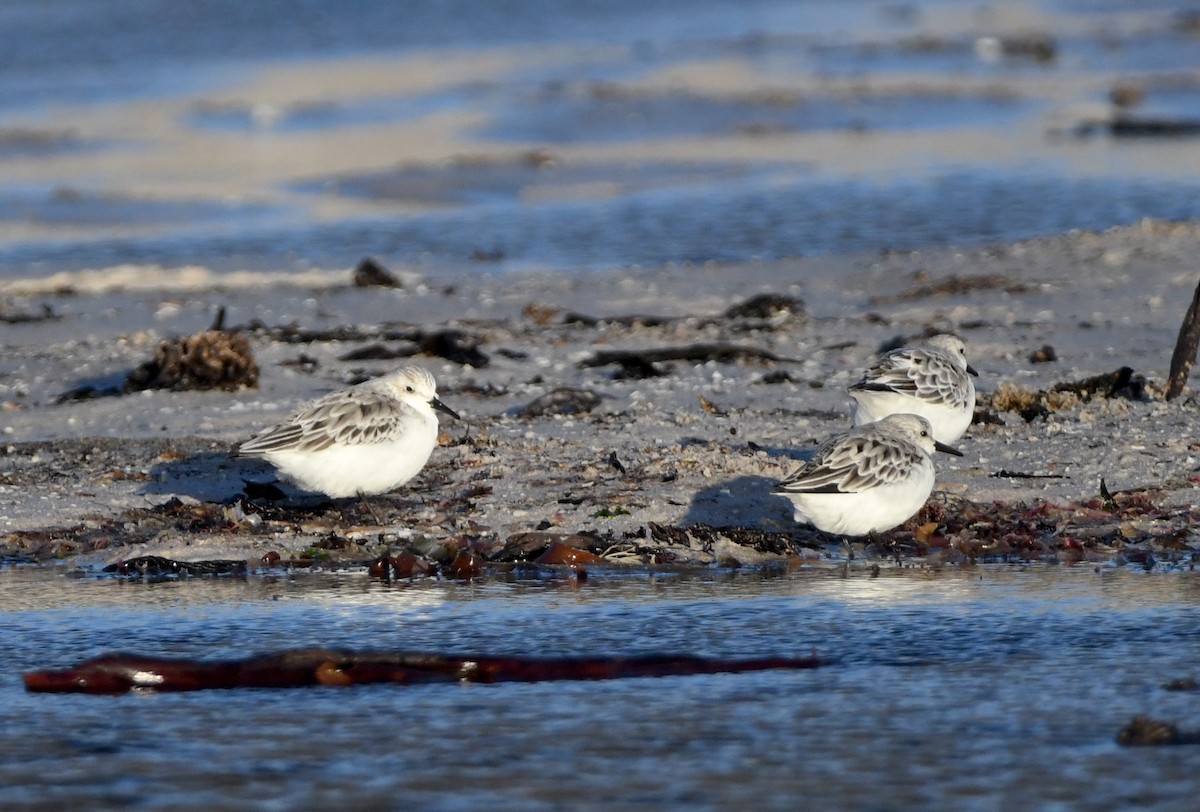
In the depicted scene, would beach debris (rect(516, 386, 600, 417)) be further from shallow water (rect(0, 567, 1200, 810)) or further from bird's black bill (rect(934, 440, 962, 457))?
shallow water (rect(0, 567, 1200, 810))

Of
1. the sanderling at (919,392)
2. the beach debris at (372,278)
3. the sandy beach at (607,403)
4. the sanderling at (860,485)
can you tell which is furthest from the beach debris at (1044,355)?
the beach debris at (372,278)

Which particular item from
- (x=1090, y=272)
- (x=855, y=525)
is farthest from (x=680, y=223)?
(x=855, y=525)

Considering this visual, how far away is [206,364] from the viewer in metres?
10.9

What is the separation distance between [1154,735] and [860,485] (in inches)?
103

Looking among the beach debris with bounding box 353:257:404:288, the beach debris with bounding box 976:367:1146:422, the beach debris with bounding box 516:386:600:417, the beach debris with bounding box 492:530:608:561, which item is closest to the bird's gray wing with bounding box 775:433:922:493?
the beach debris with bounding box 492:530:608:561

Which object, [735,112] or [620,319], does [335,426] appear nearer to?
[620,319]

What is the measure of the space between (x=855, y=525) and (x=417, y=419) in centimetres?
205

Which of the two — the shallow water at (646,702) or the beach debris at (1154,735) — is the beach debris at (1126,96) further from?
the beach debris at (1154,735)

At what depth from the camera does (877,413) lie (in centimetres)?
906

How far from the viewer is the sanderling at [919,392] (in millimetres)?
8797

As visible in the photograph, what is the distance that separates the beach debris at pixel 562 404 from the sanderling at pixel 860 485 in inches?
99.5

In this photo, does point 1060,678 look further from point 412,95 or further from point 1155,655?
point 412,95

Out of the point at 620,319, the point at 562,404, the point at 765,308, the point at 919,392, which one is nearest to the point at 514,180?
the point at 620,319

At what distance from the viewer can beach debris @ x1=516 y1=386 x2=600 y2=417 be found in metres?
10.2
